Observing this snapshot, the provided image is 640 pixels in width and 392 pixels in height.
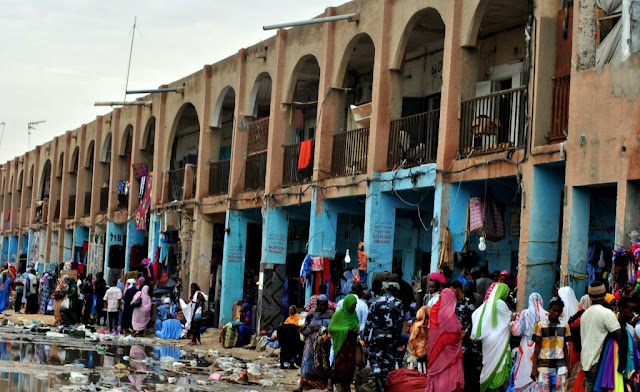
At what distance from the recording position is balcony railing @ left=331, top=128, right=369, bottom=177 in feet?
70.4

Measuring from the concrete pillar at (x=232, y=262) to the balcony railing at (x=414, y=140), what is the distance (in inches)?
304

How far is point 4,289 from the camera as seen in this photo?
35.8 m

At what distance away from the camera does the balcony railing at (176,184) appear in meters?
Result: 31.0

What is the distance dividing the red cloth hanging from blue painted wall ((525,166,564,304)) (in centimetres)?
→ 835

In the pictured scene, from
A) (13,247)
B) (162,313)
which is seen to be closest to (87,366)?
(162,313)

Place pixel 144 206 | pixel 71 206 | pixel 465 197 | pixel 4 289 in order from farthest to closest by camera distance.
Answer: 1. pixel 71 206
2. pixel 4 289
3. pixel 144 206
4. pixel 465 197

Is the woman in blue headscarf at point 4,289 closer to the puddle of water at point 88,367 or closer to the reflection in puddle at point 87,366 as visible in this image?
the puddle of water at point 88,367

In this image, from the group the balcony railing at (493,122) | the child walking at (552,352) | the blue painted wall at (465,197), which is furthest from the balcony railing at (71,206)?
the child walking at (552,352)

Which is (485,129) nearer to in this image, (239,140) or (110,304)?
(239,140)

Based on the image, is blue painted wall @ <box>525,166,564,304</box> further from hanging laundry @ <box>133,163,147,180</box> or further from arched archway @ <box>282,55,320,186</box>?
hanging laundry @ <box>133,163,147,180</box>

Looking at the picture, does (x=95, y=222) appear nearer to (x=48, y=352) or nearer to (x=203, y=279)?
(x=203, y=279)

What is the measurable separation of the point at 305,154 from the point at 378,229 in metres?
3.92

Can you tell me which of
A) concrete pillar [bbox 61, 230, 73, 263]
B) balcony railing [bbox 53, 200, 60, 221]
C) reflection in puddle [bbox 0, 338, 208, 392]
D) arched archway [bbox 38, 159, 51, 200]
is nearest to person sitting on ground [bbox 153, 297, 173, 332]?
reflection in puddle [bbox 0, 338, 208, 392]

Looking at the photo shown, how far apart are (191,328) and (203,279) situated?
4.81 metres
